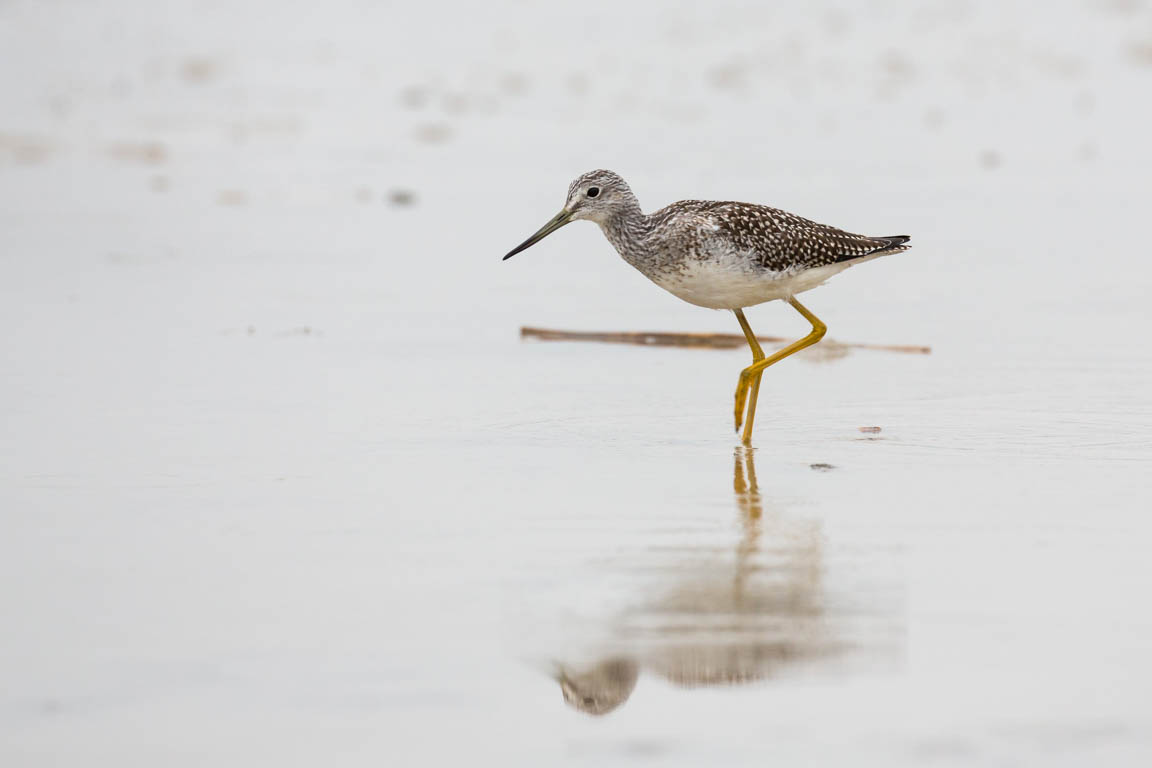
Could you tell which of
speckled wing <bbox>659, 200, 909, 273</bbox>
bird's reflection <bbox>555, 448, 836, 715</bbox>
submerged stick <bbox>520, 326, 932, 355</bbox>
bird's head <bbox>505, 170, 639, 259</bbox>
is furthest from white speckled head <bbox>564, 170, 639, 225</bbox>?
bird's reflection <bbox>555, 448, 836, 715</bbox>

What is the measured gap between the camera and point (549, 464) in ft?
23.0

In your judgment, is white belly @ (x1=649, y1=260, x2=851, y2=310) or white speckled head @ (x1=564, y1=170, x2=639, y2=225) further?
white speckled head @ (x1=564, y1=170, x2=639, y2=225)

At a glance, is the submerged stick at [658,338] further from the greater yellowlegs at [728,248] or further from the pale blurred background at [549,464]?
the greater yellowlegs at [728,248]

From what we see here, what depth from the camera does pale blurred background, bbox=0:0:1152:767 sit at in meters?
4.48

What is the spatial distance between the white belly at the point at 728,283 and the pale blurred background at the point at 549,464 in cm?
54

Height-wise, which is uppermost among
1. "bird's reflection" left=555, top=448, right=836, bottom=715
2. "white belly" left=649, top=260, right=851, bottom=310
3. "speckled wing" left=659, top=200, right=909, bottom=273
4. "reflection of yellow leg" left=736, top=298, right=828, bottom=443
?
"speckled wing" left=659, top=200, right=909, bottom=273

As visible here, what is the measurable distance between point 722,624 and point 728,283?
338 centimetres

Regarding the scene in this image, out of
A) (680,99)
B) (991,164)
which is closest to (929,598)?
(991,164)

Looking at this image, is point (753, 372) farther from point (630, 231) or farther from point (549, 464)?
point (549, 464)

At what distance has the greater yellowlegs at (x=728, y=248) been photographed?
26.8 feet

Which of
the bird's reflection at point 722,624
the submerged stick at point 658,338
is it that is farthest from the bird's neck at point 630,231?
the bird's reflection at point 722,624

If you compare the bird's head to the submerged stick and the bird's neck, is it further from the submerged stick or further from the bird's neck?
the submerged stick

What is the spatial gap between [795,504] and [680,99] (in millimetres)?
14690

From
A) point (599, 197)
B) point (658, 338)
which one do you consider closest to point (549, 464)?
point (599, 197)
